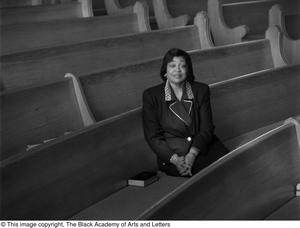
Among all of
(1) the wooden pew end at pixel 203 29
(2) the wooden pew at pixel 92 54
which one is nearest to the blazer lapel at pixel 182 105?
(2) the wooden pew at pixel 92 54

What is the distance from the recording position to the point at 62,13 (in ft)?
6.37

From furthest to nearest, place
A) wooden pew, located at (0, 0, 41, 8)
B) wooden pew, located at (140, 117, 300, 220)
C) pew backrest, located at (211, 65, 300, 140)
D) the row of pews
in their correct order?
wooden pew, located at (0, 0, 41, 8), pew backrest, located at (211, 65, 300, 140), the row of pews, wooden pew, located at (140, 117, 300, 220)

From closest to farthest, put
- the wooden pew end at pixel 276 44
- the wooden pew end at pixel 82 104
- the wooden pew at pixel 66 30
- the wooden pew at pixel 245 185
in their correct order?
the wooden pew at pixel 245 185
the wooden pew end at pixel 82 104
the wooden pew at pixel 66 30
the wooden pew end at pixel 276 44

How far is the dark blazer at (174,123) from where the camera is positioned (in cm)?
108

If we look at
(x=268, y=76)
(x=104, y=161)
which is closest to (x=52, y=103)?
(x=104, y=161)

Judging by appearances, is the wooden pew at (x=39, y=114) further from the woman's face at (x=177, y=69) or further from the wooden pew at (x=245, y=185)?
the wooden pew at (x=245, y=185)

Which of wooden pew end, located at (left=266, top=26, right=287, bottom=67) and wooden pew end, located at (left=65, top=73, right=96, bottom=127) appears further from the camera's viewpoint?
wooden pew end, located at (left=266, top=26, right=287, bottom=67)

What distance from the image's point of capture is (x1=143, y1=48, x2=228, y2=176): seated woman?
1.07 metres

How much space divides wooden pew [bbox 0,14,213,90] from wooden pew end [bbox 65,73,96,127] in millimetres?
86

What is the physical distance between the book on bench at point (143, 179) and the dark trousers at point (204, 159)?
0.09 ft

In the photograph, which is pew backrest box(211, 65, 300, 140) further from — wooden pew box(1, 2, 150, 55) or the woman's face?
wooden pew box(1, 2, 150, 55)

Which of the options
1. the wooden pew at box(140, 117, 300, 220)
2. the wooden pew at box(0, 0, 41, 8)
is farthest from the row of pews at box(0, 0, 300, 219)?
the wooden pew at box(0, 0, 41, 8)

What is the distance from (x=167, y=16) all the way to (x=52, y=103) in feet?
3.06

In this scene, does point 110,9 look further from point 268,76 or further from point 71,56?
point 268,76
